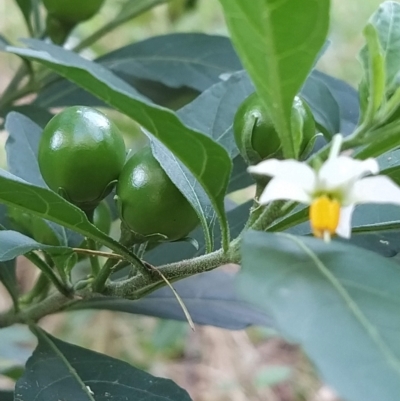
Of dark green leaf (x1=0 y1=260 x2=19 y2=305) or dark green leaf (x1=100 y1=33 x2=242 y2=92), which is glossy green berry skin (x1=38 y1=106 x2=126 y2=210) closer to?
dark green leaf (x1=0 y1=260 x2=19 y2=305)

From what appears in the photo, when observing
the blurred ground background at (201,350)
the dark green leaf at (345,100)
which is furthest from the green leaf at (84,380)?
the blurred ground background at (201,350)

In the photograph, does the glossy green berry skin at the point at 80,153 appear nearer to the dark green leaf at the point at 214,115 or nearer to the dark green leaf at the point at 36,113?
the dark green leaf at the point at 214,115

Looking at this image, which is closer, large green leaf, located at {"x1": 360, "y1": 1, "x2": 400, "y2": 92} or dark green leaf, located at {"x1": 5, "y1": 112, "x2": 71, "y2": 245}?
large green leaf, located at {"x1": 360, "y1": 1, "x2": 400, "y2": 92}

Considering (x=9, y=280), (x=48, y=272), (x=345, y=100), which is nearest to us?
(x=48, y=272)

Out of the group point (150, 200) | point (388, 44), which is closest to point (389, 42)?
point (388, 44)

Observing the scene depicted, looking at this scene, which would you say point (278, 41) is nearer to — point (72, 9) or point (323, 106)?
point (323, 106)

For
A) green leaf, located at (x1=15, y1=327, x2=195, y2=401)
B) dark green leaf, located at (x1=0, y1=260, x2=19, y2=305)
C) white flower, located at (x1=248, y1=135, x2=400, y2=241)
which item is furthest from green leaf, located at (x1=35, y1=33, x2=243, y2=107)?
white flower, located at (x1=248, y1=135, x2=400, y2=241)

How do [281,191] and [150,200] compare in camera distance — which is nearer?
[281,191]
